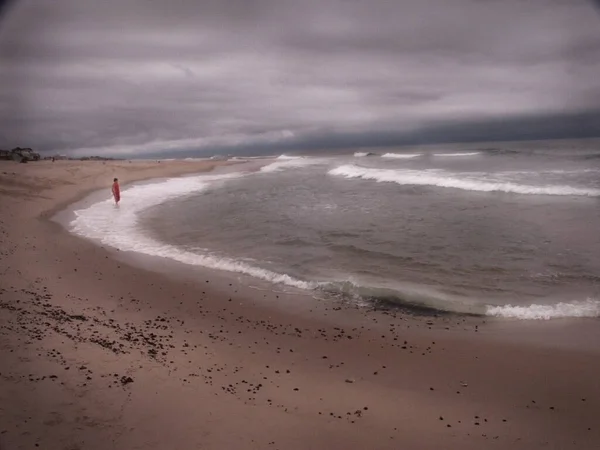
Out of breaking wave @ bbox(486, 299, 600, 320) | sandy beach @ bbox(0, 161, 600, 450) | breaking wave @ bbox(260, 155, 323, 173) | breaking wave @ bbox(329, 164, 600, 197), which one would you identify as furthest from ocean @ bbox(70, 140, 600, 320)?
breaking wave @ bbox(260, 155, 323, 173)

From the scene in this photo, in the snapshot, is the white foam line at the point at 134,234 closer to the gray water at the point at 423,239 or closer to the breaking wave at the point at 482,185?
the gray water at the point at 423,239

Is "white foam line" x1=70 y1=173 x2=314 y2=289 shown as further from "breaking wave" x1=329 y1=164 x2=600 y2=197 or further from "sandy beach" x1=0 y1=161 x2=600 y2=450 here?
"breaking wave" x1=329 y1=164 x2=600 y2=197

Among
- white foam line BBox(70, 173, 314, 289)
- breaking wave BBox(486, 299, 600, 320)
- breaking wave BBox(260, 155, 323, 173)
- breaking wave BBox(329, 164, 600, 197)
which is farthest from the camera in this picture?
breaking wave BBox(260, 155, 323, 173)

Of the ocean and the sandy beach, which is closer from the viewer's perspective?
the sandy beach

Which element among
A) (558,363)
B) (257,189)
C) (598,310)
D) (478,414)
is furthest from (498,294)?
(257,189)

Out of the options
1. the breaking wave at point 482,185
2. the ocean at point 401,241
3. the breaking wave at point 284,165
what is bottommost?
the ocean at point 401,241

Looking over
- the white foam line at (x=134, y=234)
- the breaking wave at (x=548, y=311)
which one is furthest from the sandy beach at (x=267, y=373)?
the white foam line at (x=134, y=234)
